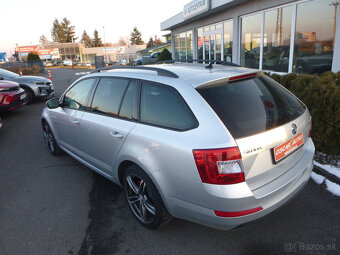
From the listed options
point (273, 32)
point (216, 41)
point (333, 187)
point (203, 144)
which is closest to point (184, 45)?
point (216, 41)

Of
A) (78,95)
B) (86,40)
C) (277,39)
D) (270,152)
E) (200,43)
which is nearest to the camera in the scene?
(270,152)

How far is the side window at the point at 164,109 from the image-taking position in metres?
2.34

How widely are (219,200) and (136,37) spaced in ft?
363

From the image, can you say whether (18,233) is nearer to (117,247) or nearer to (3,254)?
(3,254)

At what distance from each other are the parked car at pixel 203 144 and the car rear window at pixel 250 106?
0.01 meters

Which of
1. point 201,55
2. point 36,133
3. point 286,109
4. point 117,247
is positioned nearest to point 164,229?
point 117,247

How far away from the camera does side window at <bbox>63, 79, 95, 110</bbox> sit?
3822 millimetres

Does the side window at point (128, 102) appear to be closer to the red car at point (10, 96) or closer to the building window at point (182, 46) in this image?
the red car at point (10, 96)

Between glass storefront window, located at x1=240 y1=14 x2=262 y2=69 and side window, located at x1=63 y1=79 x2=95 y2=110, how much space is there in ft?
27.9

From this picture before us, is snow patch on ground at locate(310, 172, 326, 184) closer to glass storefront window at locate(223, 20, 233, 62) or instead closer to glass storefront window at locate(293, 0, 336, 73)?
glass storefront window at locate(293, 0, 336, 73)

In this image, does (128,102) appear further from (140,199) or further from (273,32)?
(273,32)

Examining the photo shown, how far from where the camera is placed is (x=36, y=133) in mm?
6793

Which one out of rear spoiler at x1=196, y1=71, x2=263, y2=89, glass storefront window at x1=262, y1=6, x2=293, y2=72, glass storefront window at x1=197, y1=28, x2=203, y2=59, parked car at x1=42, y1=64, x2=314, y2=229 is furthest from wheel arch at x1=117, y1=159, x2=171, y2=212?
glass storefront window at x1=197, y1=28, x2=203, y2=59

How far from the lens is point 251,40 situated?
11102mm
